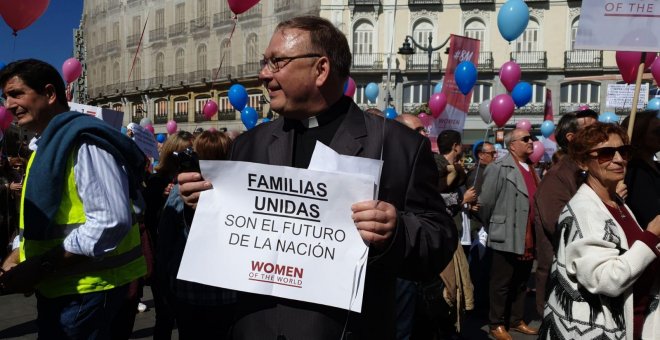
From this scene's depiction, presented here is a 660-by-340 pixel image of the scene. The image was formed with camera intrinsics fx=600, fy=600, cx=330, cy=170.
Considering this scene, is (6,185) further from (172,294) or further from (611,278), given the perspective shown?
(611,278)

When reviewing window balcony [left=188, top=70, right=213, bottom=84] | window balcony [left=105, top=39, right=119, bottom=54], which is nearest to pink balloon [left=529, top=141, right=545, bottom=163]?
window balcony [left=188, top=70, right=213, bottom=84]

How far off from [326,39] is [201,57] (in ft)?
134

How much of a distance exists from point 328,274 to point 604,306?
4.89 ft

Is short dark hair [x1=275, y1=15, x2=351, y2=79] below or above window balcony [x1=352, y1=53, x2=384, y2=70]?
below

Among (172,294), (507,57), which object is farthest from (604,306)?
(507,57)

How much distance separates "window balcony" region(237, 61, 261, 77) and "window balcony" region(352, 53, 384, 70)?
674 centimetres

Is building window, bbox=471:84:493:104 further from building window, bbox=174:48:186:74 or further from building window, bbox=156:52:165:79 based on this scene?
building window, bbox=156:52:165:79

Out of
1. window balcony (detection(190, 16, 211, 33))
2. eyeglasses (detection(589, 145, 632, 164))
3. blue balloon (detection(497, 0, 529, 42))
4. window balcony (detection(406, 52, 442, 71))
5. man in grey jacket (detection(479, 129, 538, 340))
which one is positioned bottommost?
man in grey jacket (detection(479, 129, 538, 340))

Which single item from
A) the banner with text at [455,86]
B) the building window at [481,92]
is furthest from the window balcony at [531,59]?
the banner with text at [455,86]

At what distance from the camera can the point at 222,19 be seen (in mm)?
39469

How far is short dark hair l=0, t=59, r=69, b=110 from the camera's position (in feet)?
8.11

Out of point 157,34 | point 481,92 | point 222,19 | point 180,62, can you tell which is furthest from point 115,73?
point 481,92

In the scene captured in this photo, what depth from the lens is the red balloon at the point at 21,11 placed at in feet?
19.2

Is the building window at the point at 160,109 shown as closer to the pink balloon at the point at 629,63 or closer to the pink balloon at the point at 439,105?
the pink balloon at the point at 439,105
